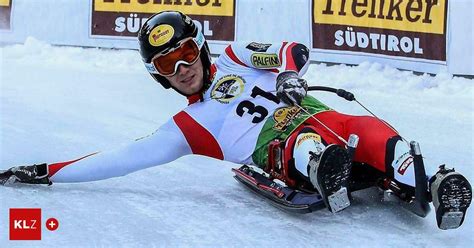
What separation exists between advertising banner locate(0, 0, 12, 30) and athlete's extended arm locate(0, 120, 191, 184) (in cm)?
351

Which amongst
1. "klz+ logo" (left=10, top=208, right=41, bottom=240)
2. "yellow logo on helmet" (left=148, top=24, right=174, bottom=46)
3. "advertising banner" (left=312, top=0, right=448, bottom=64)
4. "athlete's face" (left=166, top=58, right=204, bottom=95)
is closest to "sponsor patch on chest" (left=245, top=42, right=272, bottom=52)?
"athlete's face" (left=166, top=58, right=204, bottom=95)

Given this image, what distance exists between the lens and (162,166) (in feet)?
12.5

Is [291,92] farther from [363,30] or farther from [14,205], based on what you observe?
[363,30]

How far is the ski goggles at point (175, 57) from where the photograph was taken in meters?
3.26

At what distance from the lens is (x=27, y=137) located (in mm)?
4133

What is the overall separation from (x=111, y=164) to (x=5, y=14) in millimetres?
3699

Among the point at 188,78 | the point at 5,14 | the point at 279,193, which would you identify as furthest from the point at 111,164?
the point at 5,14

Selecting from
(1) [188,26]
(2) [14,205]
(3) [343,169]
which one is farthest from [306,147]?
(2) [14,205]

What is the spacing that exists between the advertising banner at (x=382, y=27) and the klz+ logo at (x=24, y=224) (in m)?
4.04

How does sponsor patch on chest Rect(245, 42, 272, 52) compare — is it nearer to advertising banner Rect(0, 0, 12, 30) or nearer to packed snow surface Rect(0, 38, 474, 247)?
packed snow surface Rect(0, 38, 474, 247)

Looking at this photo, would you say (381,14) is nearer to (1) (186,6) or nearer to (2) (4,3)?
(1) (186,6)

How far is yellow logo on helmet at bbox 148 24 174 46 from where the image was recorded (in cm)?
322

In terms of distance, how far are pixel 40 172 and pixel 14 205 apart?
32 cm

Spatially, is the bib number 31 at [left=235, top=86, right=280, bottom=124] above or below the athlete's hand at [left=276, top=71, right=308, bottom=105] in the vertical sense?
below
